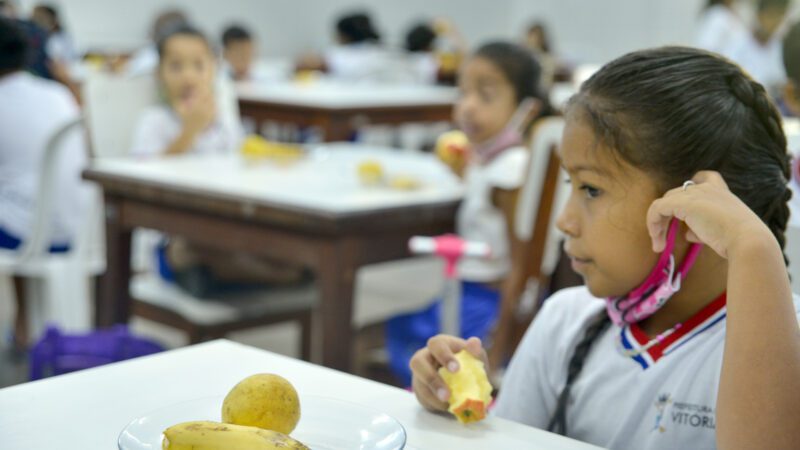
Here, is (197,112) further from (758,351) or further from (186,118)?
(758,351)

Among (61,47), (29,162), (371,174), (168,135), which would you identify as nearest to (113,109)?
(168,135)

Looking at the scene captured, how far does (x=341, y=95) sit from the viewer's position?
18.0ft

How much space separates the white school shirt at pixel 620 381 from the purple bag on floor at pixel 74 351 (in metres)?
1.16

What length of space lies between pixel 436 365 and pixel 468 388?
61mm

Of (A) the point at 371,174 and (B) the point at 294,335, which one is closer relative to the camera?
(A) the point at 371,174

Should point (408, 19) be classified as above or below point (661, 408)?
below

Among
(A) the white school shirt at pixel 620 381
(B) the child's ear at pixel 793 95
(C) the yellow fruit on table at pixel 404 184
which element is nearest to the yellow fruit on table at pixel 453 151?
(C) the yellow fruit on table at pixel 404 184

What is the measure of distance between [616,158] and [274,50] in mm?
11186

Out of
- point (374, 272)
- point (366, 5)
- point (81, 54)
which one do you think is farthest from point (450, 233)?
point (366, 5)

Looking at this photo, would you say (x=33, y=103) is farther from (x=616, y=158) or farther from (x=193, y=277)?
(x=616, y=158)

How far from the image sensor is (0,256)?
3.03m

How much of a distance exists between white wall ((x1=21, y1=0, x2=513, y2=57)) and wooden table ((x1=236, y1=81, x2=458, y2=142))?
504 cm

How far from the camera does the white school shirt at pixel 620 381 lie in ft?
3.79

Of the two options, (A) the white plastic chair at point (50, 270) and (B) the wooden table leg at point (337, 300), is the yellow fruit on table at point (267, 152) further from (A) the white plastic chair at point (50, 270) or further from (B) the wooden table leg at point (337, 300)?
(B) the wooden table leg at point (337, 300)
